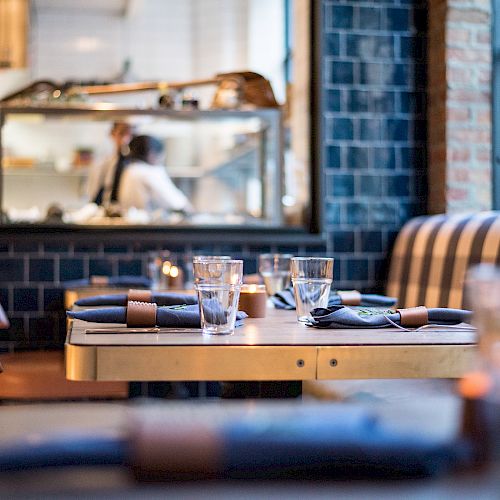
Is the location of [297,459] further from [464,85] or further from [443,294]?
[464,85]

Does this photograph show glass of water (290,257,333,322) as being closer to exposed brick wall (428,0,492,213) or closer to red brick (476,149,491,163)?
exposed brick wall (428,0,492,213)

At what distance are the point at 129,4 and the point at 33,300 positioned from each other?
5.67m

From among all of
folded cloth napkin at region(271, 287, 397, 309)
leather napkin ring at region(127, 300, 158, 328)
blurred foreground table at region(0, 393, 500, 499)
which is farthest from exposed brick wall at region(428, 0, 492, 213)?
blurred foreground table at region(0, 393, 500, 499)

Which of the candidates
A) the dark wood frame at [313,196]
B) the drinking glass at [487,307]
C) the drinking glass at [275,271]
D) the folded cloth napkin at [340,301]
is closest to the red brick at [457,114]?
the dark wood frame at [313,196]

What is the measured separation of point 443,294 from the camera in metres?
3.66

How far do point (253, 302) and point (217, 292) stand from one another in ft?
1.40

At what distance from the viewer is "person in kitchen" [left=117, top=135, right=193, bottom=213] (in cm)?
511

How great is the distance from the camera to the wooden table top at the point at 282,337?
1631mm

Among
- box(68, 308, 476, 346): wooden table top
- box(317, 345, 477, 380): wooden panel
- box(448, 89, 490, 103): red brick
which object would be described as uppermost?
box(448, 89, 490, 103): red brick

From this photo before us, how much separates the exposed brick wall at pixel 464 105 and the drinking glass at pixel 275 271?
68.8 inches

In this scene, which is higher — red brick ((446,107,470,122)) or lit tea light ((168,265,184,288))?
red brick ((446,107,470,122))

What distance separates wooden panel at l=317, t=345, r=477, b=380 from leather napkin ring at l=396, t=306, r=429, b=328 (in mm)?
276

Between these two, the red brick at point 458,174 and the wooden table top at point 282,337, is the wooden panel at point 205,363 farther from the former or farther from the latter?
the red brick at point 458,174

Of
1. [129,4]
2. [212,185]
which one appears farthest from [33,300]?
[129,4]
